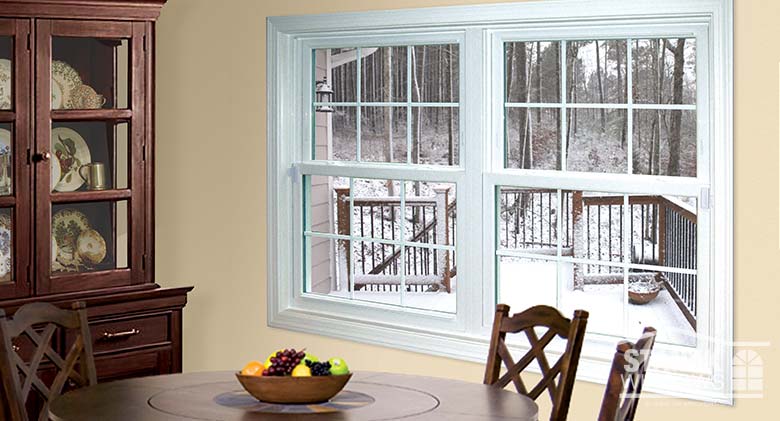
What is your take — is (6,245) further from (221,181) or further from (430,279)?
(430,279)

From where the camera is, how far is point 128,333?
4402 millimetres

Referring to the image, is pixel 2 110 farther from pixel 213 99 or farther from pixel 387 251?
pixel 387 251

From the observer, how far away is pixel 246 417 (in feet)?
9.27

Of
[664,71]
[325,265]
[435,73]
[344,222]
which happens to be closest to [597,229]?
[664,71]

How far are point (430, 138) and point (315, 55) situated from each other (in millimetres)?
678

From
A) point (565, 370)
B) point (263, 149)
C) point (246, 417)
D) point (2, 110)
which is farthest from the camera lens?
point (263, 149)

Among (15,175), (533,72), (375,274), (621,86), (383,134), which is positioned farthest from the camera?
(375,274)

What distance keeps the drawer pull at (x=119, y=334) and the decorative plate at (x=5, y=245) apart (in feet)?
1.44

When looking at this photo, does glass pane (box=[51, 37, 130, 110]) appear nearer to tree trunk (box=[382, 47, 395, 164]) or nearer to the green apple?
tree trunk (box=[382, 47, 395, 164])

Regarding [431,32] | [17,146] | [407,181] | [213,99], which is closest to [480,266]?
[407,181]

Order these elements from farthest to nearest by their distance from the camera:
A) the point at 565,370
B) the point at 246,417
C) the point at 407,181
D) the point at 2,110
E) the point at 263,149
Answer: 1. the point at 263,149
2. the point at 407,181
3. the point at 2,110
4. the point at 565,370
5. the point at 246,417

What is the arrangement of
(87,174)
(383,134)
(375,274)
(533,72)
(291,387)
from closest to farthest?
(291,387) < (533,72) < (87,174) < (383,134) < (375,274)

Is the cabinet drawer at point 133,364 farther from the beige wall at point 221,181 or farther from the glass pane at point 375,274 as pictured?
the glass pane at point 375,274

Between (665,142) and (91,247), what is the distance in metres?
2.22
